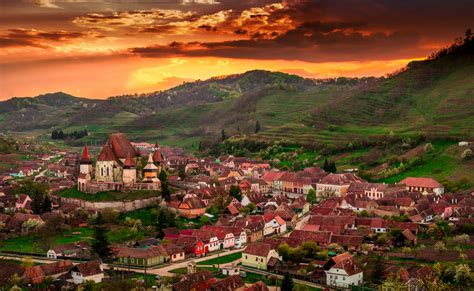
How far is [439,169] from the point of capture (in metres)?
91.1

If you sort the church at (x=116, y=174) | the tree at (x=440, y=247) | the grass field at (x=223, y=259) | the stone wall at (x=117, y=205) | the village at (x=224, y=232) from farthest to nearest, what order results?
1. the church at (x=116, y=174)
2. the stone wall at (x=117, y=205)
3. the tree at (x=440, y=247)
4. the grass field at (x=223, y=259)
5. the village at (x=224, y=232)

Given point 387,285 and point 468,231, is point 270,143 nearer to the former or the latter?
point 468,231

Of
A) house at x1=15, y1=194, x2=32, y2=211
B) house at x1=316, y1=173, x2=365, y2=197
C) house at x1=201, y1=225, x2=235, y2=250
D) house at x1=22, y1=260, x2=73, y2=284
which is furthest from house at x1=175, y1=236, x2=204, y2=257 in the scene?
house at x1=316, y1=173, x2=365, y2=197

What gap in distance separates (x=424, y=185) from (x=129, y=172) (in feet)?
120

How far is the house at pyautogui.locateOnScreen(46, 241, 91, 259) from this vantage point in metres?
55.9

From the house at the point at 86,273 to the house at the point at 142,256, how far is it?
462 cm

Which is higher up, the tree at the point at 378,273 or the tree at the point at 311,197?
the tree at the point at 378,273

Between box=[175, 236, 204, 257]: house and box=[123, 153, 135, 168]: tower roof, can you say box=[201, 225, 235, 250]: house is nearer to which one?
box=[175, 236, 204, 257]: house

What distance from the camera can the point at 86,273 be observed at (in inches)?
1913

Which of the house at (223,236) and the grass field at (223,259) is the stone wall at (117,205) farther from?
the grass field at (223,259)

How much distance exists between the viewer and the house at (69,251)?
183 ft

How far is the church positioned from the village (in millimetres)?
129

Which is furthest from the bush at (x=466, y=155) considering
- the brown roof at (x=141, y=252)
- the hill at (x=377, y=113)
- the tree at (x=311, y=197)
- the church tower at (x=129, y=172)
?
the brown roof at (x=141, y=252)

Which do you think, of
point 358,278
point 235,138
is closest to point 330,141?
point 235,138
